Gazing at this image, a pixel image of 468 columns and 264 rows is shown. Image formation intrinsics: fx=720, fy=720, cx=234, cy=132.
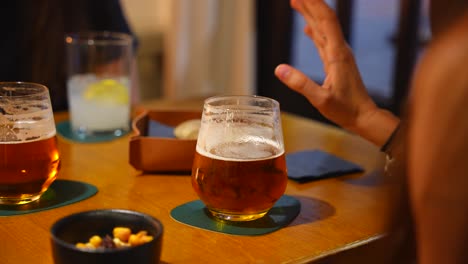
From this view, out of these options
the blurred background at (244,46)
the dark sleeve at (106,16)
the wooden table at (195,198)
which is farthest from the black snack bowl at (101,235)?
the blurred background at (244,46)

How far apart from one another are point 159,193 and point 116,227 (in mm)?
287

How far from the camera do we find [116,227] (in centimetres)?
94

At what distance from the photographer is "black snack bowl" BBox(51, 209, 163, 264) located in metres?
0.84

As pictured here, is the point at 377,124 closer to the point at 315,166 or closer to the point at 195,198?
the point at 315,166

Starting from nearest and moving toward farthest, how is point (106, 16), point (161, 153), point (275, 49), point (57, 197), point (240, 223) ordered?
point (240, 223) → point (57, 197) → point (161, 153) → point (106, 16) → point (275, 49)

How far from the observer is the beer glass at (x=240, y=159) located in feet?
3.38

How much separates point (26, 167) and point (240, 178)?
330mm

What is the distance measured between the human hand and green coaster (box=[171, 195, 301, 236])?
0.25 metres

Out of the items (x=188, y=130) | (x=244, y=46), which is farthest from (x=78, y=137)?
(x=244, y=46)

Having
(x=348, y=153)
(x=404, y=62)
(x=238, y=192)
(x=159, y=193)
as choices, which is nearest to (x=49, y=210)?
(x=159, y=193)

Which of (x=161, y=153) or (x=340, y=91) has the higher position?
(x=340, y=91)

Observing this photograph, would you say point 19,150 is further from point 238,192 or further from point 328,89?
point 328,89

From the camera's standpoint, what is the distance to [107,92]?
5.33ft

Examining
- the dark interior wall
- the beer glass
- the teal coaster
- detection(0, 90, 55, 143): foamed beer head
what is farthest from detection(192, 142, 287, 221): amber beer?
the dark interior wall
